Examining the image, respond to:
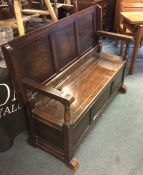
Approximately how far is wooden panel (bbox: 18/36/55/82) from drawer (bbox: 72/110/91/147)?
0.41m

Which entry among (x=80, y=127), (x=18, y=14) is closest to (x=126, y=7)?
(x=18, y=14)

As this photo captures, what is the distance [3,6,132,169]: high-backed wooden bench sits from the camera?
1131 mm

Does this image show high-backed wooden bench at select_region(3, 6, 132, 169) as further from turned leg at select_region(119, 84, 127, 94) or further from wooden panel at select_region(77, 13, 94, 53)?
turned leg at select_region(119, 84, 127, 94)

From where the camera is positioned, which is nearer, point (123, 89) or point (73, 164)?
point (73, 164)

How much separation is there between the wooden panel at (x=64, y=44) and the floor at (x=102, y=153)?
679 mm

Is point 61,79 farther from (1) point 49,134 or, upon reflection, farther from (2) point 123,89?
(2) point 123,89

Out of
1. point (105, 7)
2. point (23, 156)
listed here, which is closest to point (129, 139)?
point (23, 156)

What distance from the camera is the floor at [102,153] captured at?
1388 mm

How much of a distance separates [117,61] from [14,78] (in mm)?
1145

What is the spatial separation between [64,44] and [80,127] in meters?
0.66

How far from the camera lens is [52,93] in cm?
105

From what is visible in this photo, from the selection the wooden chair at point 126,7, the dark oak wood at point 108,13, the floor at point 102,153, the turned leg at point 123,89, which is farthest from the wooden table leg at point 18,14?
the dark oak wood at point 108,13

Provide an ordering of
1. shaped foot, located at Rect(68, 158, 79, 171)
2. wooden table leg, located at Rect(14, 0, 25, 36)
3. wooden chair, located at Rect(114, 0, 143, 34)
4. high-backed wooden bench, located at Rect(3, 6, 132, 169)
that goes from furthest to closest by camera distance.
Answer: wooden chair, located at Rect(114, 0, 143, 34) < shaped foot, located at Rect(68, 158, 79, 171) < wooden table leg, located at Rect(14, 0, 25, 36) < high-backed wooden bench, located at Rect(3, 6, 132, 169)

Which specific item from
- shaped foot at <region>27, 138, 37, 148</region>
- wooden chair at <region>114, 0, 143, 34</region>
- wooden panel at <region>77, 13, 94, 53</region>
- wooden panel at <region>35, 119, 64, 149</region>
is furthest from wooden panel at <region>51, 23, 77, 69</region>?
wooden chair at <region>114, 0, 143, 34</region>
